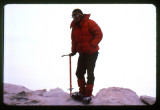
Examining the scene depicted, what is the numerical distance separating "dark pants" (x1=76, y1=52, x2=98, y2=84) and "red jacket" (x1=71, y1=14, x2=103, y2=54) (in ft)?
0.39

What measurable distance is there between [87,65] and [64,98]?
986 mm

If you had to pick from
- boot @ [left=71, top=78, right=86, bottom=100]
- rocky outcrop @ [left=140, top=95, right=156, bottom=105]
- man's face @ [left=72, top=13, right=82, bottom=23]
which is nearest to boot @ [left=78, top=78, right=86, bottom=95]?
boot @ [left=71, top=78, right=86, bottom=100]

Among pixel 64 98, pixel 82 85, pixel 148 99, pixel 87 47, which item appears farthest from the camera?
pixel 64 98

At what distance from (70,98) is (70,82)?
33 cm

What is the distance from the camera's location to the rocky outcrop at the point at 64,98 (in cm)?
457

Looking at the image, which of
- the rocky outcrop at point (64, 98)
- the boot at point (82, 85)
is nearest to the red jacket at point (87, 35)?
the boot at point (82, 85)

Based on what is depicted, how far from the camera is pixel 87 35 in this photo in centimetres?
432

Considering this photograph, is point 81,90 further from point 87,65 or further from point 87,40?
point 87,40

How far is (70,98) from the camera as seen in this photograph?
482 cm

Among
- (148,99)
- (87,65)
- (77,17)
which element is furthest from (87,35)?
(148,99)

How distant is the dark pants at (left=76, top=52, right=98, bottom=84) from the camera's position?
4.37 meters

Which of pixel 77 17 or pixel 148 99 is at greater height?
pixel 77 17
